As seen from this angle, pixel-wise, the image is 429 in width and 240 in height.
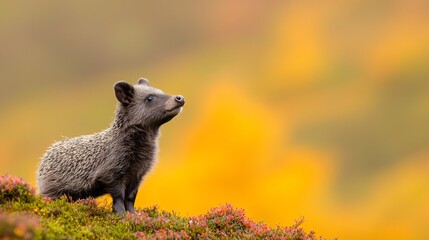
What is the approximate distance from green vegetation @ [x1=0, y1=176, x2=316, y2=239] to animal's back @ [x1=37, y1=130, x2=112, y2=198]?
113 cm

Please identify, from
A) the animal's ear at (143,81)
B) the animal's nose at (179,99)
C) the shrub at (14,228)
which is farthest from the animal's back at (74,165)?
the shrub at (14,228)

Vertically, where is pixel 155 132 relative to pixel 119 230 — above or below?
above

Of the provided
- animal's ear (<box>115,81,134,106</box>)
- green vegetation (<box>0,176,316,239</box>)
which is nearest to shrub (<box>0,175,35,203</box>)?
green vegetation (<box>0,176,316,239</box>)

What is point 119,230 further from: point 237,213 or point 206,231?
point 237,213

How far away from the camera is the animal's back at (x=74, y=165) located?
15.1 meters

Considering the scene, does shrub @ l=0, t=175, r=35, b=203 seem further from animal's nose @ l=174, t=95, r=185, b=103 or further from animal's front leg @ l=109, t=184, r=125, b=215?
animal's nose @ l=174, t=95, r=185, b=103

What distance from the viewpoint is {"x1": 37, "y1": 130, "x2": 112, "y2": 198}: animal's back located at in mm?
15070

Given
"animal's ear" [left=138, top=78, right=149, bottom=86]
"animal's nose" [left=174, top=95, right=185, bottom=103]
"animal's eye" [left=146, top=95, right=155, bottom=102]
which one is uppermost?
"animal's ear" [left=138, top=78, right=149, bottom=86]

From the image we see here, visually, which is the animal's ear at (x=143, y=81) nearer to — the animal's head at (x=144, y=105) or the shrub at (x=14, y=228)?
the animal's head at (x=144, y=105)

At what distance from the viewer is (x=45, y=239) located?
33.3 feet

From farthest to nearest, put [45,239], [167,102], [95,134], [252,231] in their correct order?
[95,134] < [167,102] < [252,231] < [45,239]

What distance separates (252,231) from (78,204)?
3980 mm

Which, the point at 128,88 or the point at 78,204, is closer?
the point at 78,204

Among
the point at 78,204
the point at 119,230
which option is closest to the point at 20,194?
the point at 78,204
